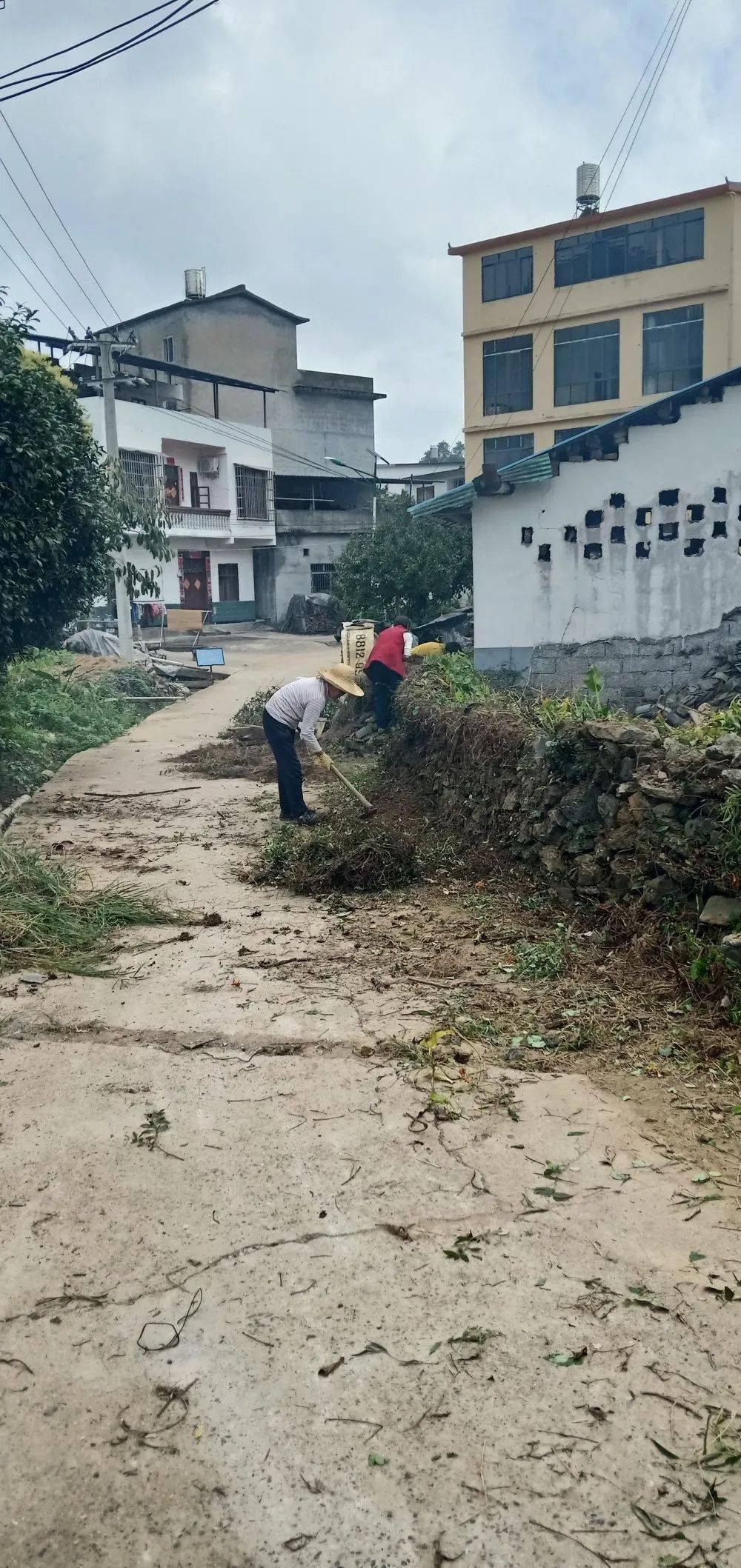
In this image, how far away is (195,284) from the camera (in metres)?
45.8

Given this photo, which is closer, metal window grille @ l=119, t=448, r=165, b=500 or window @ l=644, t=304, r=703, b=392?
window @ l=644, t=304, r=703, b=392

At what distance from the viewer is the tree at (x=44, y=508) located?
10938 mm

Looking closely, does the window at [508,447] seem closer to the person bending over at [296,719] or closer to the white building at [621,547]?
the white building at [621,547]

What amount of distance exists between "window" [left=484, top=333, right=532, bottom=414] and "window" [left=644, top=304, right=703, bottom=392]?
3.58 metres

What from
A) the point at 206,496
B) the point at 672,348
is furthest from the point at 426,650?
the point at 206,496

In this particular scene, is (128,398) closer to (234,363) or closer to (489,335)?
(234,363)

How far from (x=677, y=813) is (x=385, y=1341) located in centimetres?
350

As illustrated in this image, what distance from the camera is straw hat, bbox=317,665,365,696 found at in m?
9.74

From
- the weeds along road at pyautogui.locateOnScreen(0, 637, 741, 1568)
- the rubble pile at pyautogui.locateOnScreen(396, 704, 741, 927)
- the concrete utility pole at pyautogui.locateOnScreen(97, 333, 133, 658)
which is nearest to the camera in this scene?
the weeds along road at pyautogui.locateOnScreen(0, 637, 741, 1568)

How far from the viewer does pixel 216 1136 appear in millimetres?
4504

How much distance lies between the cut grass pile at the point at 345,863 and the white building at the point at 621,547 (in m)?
7.97

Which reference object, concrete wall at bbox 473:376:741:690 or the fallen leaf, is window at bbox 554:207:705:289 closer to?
concrete wall at bbox 473:376:741:690

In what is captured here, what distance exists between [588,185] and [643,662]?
23.1m

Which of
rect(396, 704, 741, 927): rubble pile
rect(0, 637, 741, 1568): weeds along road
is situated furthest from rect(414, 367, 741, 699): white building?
rect(0, 637, 741, 1568): weeds along road
